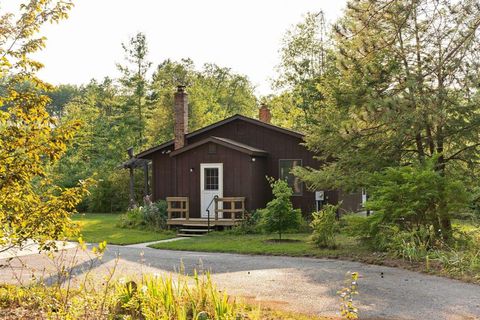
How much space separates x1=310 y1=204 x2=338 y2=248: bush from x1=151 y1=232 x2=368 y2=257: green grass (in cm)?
22

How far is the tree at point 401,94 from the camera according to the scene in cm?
1232

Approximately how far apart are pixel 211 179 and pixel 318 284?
11237mm

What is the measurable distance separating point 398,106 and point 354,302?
6.36m

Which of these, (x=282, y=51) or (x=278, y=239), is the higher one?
(x=282, y=51)

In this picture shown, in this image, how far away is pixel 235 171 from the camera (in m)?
19.2

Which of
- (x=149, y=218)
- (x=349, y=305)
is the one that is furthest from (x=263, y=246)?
(x=349, y=305)

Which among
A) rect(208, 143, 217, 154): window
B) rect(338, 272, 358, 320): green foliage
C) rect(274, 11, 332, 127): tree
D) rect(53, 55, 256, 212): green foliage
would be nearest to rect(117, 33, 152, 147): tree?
rect(53, 55, 256, 212): green foliage

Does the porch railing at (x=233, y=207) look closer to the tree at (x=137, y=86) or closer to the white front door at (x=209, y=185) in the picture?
the white front door at (x=209, y=185)

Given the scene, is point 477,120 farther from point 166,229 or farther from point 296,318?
point 166,229

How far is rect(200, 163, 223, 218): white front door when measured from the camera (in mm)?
19469

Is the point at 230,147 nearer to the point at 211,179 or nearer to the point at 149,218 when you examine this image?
the point at 211,179

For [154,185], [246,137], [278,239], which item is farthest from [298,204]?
[154,185]

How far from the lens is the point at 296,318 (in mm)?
6434

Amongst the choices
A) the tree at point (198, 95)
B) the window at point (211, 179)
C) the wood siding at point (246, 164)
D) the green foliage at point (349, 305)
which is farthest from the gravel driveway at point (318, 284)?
the tree at point (198, 95)
